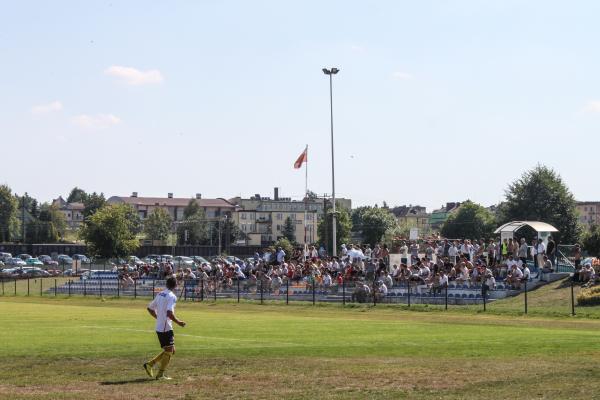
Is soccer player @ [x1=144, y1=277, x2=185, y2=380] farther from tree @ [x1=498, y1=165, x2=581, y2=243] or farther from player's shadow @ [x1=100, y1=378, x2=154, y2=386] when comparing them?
tree @ [x1=498, y1=165, x2=581, y2=243]

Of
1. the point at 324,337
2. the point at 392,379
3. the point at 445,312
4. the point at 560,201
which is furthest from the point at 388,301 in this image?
the point at 560,201

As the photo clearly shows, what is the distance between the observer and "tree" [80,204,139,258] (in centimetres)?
9788

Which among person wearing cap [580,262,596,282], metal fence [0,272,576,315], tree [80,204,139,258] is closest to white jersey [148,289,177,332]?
metal fence [0,272,576,315]

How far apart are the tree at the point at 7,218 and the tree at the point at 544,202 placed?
9244 centimetres

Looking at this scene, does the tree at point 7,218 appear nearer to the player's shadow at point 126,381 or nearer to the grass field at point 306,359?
the grass field at point 306,359

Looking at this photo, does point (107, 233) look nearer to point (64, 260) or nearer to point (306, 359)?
point (64, 260)

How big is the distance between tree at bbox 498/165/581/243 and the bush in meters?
69.6

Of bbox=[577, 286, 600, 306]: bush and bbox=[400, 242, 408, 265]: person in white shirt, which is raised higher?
bbox=[400, 242, 408, 265]: person in white shirt

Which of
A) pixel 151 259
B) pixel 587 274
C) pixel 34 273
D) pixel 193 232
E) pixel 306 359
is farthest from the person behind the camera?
pixel 193 232

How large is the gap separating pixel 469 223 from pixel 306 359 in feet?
449

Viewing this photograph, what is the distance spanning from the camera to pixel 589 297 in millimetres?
43969

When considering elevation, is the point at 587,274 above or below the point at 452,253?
below

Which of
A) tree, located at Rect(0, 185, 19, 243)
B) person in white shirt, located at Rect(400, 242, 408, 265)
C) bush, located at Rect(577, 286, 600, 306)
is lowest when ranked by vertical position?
bush, located at Rect(577, 286, 600, 306)

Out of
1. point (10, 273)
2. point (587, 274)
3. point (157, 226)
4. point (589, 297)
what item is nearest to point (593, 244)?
point (587, 274)
